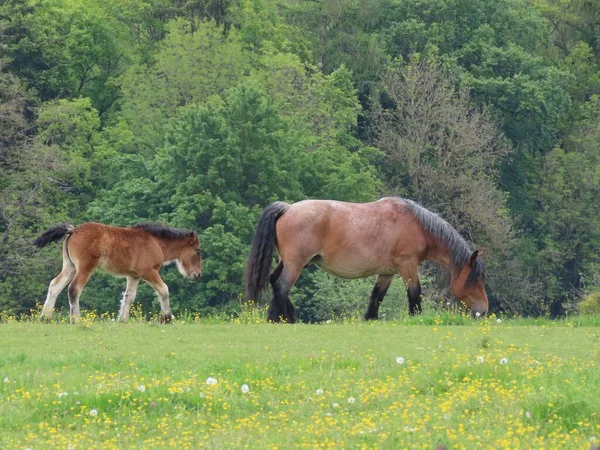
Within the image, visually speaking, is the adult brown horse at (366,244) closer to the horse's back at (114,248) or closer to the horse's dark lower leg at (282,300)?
the horse's dark lower leg at (282,300)

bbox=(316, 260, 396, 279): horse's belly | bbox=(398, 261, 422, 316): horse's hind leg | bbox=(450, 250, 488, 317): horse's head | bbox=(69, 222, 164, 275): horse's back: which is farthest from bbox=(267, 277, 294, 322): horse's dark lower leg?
bbox=(450, 250, 488, 317): horse's head

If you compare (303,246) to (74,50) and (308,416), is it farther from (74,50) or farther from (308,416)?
(74,50)

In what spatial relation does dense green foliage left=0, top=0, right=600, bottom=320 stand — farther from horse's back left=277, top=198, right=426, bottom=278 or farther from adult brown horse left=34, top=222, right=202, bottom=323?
horse's back left=277, top=198, right=426, bottom=278

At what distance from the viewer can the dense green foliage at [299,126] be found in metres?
58.8

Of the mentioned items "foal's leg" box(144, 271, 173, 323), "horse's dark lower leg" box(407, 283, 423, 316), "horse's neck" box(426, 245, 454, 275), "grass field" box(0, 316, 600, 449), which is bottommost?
"foal's leg" box(144, 271, 173, 323)

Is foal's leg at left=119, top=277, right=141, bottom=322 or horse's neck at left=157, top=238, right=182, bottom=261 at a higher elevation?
horse's neck at left=157, top=238, right=182, bottom=261

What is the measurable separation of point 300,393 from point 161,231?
33.7 ft

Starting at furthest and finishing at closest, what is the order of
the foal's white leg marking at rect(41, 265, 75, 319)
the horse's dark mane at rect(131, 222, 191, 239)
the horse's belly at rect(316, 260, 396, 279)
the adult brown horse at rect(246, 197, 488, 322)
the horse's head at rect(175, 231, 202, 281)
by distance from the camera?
the horse's head at rect(175, 231, 202, 281), the horse's dark mane at rect(131, 222, 191, 239), the horse's belly at rect(316, 260, 396, 279), the adult brown horse at rect(246, 197, 488, 322), the foal's white leg marking at rect(41, 265, 75, 319)

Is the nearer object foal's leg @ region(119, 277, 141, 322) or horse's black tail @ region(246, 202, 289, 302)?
foal's leg @ region(119, 277, 141, 322)

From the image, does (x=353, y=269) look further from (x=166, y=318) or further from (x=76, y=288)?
(x=76, y=288)

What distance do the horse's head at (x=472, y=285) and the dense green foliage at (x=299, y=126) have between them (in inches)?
1212

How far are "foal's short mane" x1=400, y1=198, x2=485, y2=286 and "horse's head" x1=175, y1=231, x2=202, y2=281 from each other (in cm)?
398

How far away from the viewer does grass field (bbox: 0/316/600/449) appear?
12.3m

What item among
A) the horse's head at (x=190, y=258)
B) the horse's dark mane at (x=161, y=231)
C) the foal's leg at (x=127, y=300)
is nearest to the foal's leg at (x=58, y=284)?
the foal's leg at (x=127, y=300)
